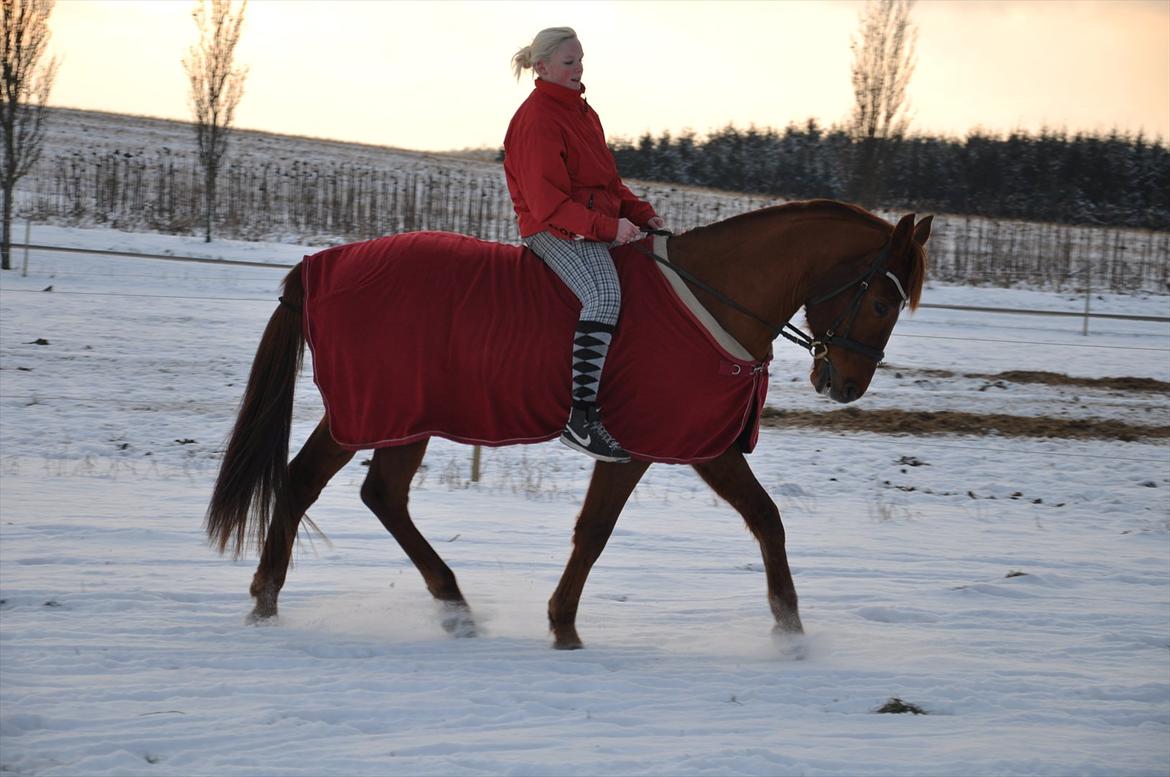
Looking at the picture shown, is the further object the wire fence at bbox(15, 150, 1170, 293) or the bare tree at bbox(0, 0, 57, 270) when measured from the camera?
the wire fence at bbox(15, 150, 1170, 293)

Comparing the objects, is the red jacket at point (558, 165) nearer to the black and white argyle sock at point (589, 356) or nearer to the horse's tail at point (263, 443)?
the black and white argyle sock at point (589, 356)

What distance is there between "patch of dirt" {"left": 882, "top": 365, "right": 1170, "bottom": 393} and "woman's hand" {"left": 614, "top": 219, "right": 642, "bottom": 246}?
1055 cm

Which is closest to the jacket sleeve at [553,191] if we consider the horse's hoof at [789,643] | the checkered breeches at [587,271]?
the checkered breeches at [587,271]

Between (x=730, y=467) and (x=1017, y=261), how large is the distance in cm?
2752

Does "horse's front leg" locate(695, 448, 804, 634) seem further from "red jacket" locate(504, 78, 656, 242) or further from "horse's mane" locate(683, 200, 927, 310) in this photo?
"red jacket" locate(504, 78, 656, 242)

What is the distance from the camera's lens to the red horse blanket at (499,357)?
4.41 meters

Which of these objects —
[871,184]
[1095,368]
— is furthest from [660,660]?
[871,184]

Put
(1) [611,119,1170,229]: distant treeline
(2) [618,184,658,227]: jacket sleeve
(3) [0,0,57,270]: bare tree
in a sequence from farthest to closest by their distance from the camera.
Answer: (1) [611,119,1170,229]: distant treeline
(3) [0,0,57,270]: bare tree
(2) [618,184,658,227]: jacket sleeve

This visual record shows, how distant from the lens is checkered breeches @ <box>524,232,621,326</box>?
4.32m

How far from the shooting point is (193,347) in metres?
13.6

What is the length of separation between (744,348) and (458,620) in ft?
5.59

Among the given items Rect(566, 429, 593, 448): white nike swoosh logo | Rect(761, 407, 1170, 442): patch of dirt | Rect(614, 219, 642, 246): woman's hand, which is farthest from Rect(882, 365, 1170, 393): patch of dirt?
Rect(566, 429, 593, 448): white nike swoosh logo

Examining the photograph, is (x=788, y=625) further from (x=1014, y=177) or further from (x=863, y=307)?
(x=1014, y=177)

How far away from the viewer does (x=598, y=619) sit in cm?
506
